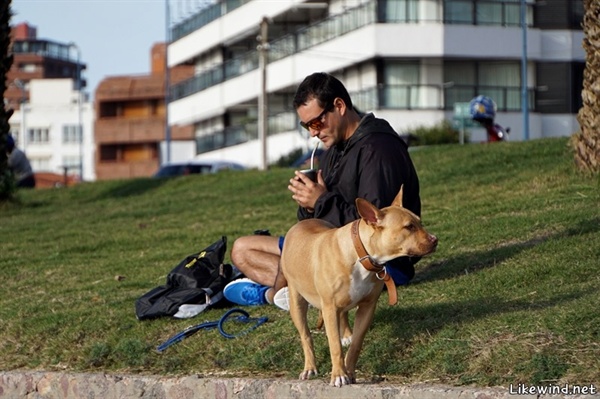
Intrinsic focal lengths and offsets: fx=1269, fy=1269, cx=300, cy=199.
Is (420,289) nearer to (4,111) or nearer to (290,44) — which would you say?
(4,111)

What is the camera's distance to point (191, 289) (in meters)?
10.8

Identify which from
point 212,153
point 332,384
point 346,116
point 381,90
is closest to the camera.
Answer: point 332,384

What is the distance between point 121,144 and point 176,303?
81706mm

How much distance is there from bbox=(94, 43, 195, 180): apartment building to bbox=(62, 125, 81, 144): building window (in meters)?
25.1

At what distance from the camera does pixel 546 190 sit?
49.4ft

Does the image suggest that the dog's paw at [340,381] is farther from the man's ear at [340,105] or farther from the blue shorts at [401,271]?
the man's ear at [340,105]

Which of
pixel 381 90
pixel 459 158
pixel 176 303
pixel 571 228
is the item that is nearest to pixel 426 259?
pixel 571 228

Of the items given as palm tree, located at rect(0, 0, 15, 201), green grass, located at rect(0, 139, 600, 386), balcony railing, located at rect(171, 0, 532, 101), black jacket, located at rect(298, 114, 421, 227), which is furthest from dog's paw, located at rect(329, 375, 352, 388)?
balcony railing, located at rect(171, 0, 532, 101)

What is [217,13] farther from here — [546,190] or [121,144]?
[546,190]

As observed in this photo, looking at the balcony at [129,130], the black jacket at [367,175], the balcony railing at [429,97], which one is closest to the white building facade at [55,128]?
the balcony at [129,130]

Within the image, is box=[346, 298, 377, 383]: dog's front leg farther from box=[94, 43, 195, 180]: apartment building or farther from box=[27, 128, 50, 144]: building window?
box=[27, 128, 50, 144]: building window

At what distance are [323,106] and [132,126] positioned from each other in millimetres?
80503

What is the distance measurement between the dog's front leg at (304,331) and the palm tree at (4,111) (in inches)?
587

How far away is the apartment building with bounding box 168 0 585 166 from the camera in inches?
1796
